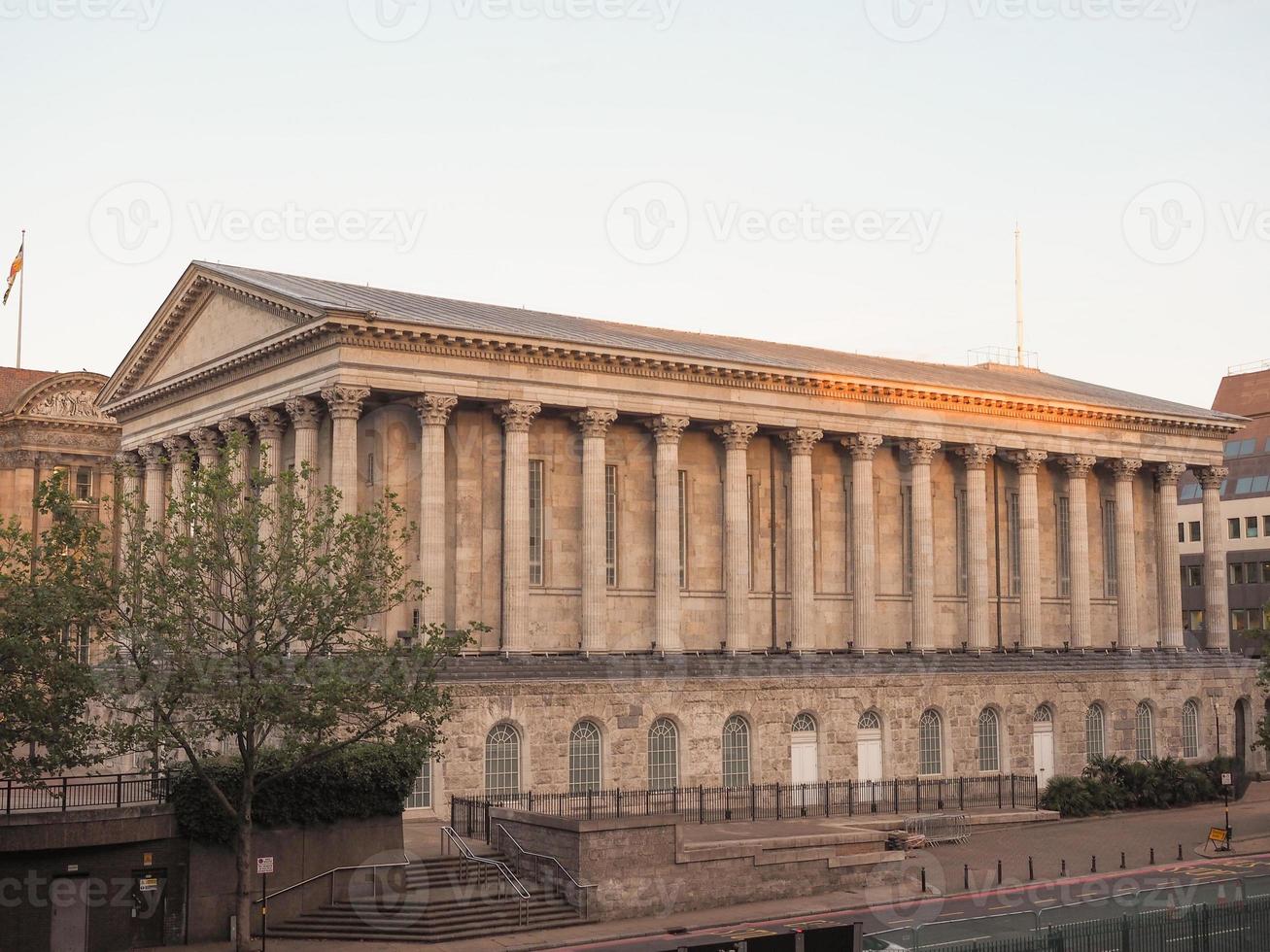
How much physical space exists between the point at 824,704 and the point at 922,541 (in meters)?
10.8

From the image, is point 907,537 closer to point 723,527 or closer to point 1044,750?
point 723,527

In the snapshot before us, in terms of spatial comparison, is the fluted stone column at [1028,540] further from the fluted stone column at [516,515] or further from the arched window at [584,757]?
the fluted stone column at [516,515]

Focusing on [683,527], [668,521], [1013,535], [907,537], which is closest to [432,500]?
[668,521]

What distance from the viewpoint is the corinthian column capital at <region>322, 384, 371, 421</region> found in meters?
51.9

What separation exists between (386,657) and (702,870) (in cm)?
1031

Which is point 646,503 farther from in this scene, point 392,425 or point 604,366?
point 392,425

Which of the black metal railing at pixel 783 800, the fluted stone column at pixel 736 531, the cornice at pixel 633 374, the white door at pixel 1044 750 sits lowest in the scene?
the black metal railing at pixel 783 800

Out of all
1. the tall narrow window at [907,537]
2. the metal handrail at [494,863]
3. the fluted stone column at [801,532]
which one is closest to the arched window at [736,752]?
the fluted stone column at [801,532]

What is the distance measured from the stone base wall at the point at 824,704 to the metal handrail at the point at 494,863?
7.18 m

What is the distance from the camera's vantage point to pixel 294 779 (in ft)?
127

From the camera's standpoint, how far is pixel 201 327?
63.1m

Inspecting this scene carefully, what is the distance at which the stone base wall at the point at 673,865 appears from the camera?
39.5m

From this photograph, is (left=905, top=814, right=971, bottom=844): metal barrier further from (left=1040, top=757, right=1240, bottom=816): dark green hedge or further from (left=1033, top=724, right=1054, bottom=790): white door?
(left=1033, top=724, right=1054, bottom=790): white door

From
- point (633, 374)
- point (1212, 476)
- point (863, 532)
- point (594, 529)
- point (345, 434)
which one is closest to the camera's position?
point (345, 434)
